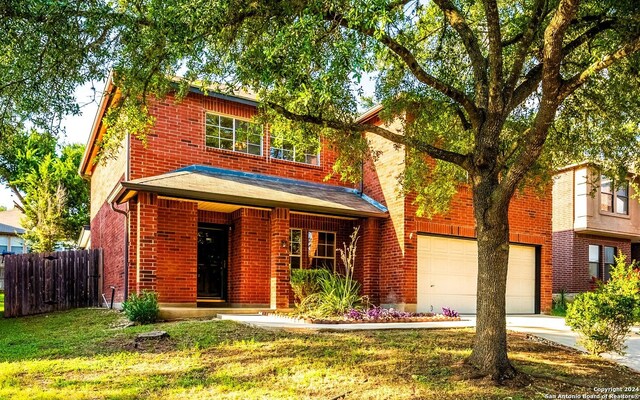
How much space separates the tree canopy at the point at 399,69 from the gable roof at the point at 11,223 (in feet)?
89.6

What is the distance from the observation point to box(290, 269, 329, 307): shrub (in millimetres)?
12852

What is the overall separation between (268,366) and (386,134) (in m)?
3.67

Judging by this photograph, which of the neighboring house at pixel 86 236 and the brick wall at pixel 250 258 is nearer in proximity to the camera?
the brick wall at pixel 250 258

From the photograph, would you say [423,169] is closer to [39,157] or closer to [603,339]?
[603,339]

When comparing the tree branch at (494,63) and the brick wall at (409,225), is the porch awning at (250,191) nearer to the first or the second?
the brick wall at (409,225)

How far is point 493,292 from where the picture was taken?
6.63 meters

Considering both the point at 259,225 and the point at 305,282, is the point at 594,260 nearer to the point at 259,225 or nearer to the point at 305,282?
the point at 305,282

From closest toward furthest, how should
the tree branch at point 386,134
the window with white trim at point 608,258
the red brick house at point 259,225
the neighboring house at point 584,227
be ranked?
the tree branch at point 386,134 < the red brick house at point 259,225 < the neighboring house at point 584,227 < the window with white trim at point 608,258

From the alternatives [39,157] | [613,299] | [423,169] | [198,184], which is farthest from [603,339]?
[39,157]

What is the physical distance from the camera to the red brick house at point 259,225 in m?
12.2

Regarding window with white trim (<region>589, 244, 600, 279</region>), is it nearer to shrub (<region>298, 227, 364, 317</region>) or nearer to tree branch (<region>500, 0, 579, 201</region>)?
shrub (<region>298, 227, 364, 317</region>)

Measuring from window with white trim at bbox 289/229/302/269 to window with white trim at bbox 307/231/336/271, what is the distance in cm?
28

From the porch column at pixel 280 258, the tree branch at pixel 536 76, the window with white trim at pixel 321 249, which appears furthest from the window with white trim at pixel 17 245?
the tree branch at pixel 536 76

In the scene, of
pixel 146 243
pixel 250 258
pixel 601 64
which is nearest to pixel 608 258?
pixel 250 258
